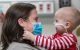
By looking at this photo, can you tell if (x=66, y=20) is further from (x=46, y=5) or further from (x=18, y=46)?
(x=46, y=5)

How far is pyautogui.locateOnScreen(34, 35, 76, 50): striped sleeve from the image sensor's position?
1.44 metres

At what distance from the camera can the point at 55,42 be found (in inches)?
59.4

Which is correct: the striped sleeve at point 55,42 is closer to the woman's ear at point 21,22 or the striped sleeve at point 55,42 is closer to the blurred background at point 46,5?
the woman's ear at point 21,22

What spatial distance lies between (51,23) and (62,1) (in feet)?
0.93

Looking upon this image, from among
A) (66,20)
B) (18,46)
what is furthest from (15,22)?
(66,20)

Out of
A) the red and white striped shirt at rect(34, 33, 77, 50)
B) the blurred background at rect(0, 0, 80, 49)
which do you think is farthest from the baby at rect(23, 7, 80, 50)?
the blurred background at rect(0, 0, 80, 49)

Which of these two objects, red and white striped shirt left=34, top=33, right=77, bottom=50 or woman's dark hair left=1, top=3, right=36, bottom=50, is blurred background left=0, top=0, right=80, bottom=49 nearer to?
red and white striped shirt left=34, top=33, right=77, bottom=50

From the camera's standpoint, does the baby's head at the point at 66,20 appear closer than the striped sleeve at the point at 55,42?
No

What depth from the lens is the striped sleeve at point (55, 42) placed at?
4.73 ft

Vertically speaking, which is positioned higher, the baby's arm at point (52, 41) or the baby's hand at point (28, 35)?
the baby's hand at point (28, 35)

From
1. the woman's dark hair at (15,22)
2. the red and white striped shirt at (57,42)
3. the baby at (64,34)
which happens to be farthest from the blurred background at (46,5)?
the woman's dark hair at (15,22)

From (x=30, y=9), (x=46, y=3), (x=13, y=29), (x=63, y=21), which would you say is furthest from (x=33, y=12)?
(x=46, y=3)

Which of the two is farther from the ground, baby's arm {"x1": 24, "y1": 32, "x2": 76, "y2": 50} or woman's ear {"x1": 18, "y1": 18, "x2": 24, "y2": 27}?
woman's ear {"x1": 18, "y1": 18, "x2": 24, "y2": 27}

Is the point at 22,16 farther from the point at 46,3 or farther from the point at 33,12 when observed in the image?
the point at 46,3
